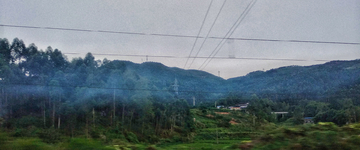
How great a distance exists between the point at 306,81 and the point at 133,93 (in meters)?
18.5

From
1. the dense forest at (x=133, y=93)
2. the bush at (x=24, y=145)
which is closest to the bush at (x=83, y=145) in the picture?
the bush at (x=24, y=145)

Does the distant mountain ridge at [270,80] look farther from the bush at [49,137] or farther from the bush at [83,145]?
the bush at [83,145]

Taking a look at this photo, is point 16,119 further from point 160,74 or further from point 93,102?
point 160,74

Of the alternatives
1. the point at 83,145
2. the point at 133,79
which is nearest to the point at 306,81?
the point at 133,79

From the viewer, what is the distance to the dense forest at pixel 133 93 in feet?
72.1

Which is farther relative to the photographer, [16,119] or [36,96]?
[36,96]

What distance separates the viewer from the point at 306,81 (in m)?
22.8

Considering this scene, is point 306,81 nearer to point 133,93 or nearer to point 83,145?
point 133,93

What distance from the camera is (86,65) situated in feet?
96.0

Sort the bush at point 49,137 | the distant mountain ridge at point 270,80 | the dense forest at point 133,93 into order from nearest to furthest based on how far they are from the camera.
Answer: the bush at point 49,137 → the distant mountain ridge at point 270,80 → the dense forest at point 133,93

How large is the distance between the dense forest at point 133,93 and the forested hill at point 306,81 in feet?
0.19

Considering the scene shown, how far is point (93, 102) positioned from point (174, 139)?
10.4 metres

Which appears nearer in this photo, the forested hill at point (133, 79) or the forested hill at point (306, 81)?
the forested hill at point (306, 81)

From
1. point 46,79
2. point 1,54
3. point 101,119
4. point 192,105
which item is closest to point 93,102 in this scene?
point 101,119
